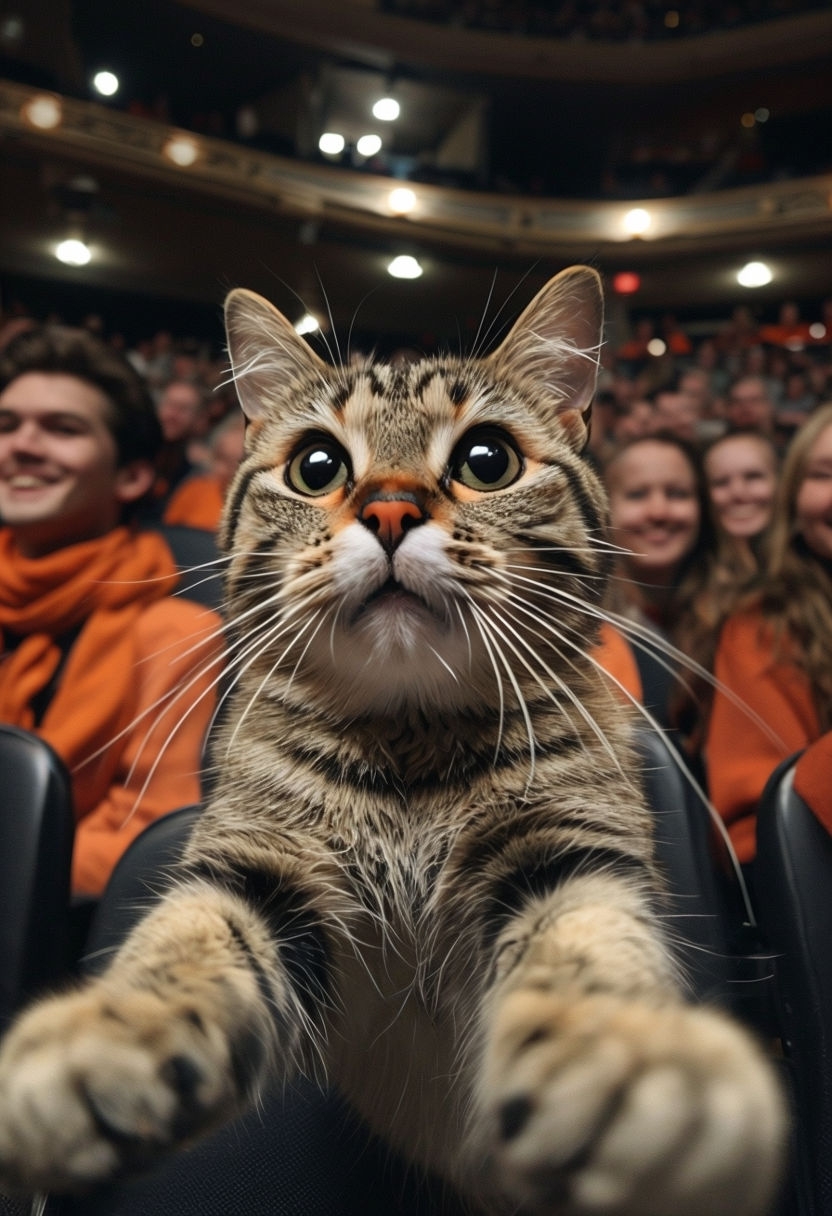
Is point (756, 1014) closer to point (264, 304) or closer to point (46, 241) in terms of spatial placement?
point (264, 304)

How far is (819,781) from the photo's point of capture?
71cm

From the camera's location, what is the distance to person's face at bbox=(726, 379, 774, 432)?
333cm

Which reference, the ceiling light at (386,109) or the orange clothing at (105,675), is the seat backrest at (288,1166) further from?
the ceiling light at (386,109)

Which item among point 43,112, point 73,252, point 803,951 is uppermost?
point 43,112

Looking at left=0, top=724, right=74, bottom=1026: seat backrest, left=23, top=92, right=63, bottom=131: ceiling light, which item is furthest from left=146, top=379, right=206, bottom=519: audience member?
left=23, top=92, right=63, bottom=131: ceiling light

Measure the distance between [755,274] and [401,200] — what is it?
3372 mm

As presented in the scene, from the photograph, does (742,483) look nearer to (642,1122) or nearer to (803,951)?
(803,951)

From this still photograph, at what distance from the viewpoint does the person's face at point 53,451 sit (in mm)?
1208

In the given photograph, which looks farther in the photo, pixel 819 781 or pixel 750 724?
pixel 750 724

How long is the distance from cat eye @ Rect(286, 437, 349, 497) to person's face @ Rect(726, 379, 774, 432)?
2911 mm

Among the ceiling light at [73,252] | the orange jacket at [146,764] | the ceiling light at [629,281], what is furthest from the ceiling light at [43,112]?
the orange jacket at [146,764]

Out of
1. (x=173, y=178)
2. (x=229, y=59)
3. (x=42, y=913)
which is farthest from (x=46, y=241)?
(x=42, y=913)

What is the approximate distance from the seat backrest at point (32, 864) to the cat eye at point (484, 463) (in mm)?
485

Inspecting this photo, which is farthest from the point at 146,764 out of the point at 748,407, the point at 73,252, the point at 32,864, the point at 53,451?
the point at 73,252
